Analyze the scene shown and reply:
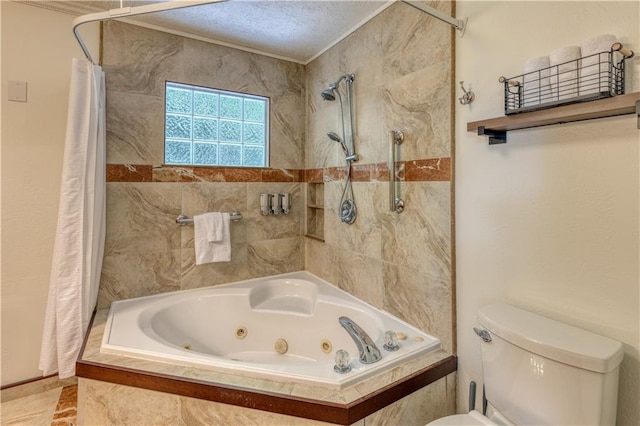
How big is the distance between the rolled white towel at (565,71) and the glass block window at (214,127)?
2.04 m

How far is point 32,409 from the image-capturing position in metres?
1.90

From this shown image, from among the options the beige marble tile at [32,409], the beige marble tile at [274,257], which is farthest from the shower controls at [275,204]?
the beige marble tile at [32,409]

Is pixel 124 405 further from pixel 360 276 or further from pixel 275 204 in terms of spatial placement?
pixel 275 204

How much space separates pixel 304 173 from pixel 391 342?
5.60 ft

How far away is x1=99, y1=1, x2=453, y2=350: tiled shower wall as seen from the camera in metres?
1.67

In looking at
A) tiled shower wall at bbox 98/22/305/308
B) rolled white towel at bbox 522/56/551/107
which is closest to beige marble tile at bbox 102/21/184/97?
tiled shower wall at bbox 98/22/305/308

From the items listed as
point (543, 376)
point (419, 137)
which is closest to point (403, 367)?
point (543, 376)

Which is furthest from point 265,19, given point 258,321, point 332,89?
point 258,321

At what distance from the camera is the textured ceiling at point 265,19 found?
1.95 m

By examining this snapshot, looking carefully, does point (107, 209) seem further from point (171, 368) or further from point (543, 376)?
point (543, 376)

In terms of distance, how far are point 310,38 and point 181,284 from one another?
2.08 metres

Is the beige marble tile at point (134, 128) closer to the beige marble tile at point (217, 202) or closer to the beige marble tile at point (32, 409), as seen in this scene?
the beige marble tile at point (217, 202)

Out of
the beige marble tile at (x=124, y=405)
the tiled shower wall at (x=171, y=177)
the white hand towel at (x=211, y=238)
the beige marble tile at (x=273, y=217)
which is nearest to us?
the beige marble tile at (x=124, y=405)

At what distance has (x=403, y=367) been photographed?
1441 millimetres
